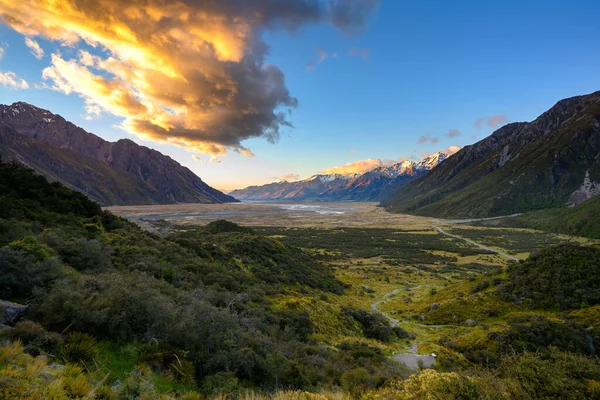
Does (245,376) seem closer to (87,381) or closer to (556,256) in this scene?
(87,381)

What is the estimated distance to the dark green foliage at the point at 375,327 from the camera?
58.7 feet

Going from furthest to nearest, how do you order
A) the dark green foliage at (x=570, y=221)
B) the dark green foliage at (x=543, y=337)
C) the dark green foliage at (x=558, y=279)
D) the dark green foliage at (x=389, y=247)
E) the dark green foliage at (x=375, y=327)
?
the dark green foliage at (x=570, y=221), the dark green foliage at (x=389, y=247), the dark green foliage at (x=375, y=327), the dark green foliage at (x=558, y=279), the dark green foliage at (x=543, y=337)

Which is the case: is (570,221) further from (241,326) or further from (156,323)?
(156,323)

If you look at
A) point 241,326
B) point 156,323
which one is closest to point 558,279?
point 241,326

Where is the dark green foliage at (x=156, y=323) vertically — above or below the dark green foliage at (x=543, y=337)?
above

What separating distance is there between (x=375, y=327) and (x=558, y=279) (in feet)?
44.2

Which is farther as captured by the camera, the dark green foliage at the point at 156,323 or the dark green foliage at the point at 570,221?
the dark green foliage at the point at 570,221

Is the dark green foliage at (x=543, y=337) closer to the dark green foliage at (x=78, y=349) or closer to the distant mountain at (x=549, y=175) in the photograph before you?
the dark green foliage at (x=78, y=349)

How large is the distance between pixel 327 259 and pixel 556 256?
37.3 m

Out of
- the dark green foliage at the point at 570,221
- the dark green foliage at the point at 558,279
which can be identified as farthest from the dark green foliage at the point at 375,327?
the dark green foliage at the point at 570,221

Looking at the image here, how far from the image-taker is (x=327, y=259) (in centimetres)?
5488

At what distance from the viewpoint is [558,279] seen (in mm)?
19469

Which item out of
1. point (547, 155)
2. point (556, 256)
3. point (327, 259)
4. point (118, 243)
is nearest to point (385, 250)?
point (327, 259)

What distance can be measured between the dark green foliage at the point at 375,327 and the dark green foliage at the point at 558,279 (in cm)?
918
